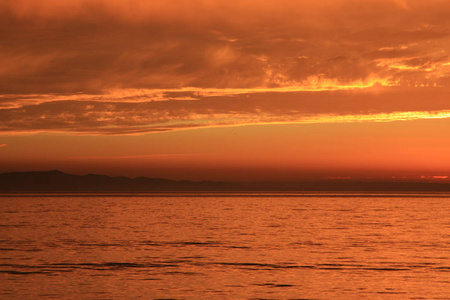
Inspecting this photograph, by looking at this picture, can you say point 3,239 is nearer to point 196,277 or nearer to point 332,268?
point 196,277

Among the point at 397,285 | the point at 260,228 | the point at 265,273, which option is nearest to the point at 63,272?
the point at 265,273

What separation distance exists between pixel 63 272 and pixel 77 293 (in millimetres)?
7179

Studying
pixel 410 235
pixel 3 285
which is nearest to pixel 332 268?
pixel 3 285

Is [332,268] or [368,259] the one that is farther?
[368,259]

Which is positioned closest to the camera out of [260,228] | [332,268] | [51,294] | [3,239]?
[51,294]

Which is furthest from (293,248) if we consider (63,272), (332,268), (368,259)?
(63,272)

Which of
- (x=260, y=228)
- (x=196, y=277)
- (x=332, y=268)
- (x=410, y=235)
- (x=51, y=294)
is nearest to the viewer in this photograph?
(x=51, y=294)

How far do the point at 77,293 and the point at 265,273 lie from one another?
40.3 ft

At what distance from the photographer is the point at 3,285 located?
3569 cm

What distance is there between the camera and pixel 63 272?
40.6m

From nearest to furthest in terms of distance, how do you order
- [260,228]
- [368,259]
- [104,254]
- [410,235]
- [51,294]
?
[51,294]
[368,259]
[104,254]
[410,235]
[260,228]

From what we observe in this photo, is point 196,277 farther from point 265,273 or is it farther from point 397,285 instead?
point 397,285

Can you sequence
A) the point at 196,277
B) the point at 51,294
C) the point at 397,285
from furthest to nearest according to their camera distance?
1. the point at 196,277
2. the point at 397,285
3. the point at 51,294

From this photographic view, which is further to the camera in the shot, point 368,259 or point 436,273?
point 368,259
